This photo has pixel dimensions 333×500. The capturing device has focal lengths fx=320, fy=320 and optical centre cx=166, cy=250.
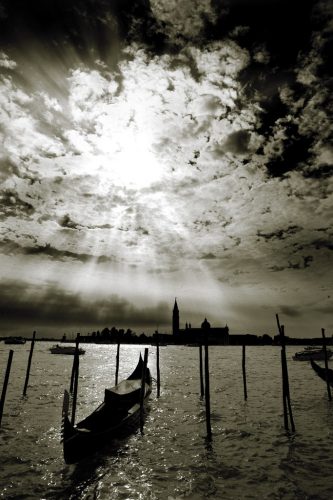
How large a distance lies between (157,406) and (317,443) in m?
9.08

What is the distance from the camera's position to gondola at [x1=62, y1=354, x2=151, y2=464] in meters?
9.46

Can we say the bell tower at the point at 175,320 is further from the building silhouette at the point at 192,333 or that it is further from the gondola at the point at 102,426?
the gondola at the point at 102,426

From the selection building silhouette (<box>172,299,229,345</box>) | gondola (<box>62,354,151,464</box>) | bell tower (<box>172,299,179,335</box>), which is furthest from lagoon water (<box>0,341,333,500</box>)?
bell tower (<box>172,299,179,335</box>)

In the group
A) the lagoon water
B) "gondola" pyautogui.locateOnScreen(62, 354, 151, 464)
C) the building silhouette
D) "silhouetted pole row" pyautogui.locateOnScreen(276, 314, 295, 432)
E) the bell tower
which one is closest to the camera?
the lagoon water

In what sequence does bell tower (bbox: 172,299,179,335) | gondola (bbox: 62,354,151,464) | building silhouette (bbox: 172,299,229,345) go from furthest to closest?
bell tower (bbox: 172,299,179,335) → building silhouette (bbox: 172,299,229,345) → gondola (bbox: 62,354,151,464)

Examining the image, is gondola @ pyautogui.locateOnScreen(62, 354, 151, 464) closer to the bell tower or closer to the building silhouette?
the building silhouette

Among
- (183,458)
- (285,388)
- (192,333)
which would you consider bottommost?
(183,458)

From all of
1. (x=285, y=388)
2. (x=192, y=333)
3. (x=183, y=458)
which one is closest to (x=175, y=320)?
(x=192, y=333)

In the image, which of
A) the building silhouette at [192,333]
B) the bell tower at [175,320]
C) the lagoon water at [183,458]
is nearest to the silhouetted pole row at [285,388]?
the lagoon water at [183,458]

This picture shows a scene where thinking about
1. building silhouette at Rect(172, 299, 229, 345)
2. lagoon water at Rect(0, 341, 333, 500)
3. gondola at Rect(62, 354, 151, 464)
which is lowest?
lagoon water at Rect(0, 341, 333, 500)

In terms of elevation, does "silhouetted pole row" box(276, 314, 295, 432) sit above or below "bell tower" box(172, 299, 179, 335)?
below

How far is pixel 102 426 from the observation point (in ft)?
38.7

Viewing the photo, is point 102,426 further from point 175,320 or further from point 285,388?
point 175,320

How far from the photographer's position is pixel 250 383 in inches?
1069
